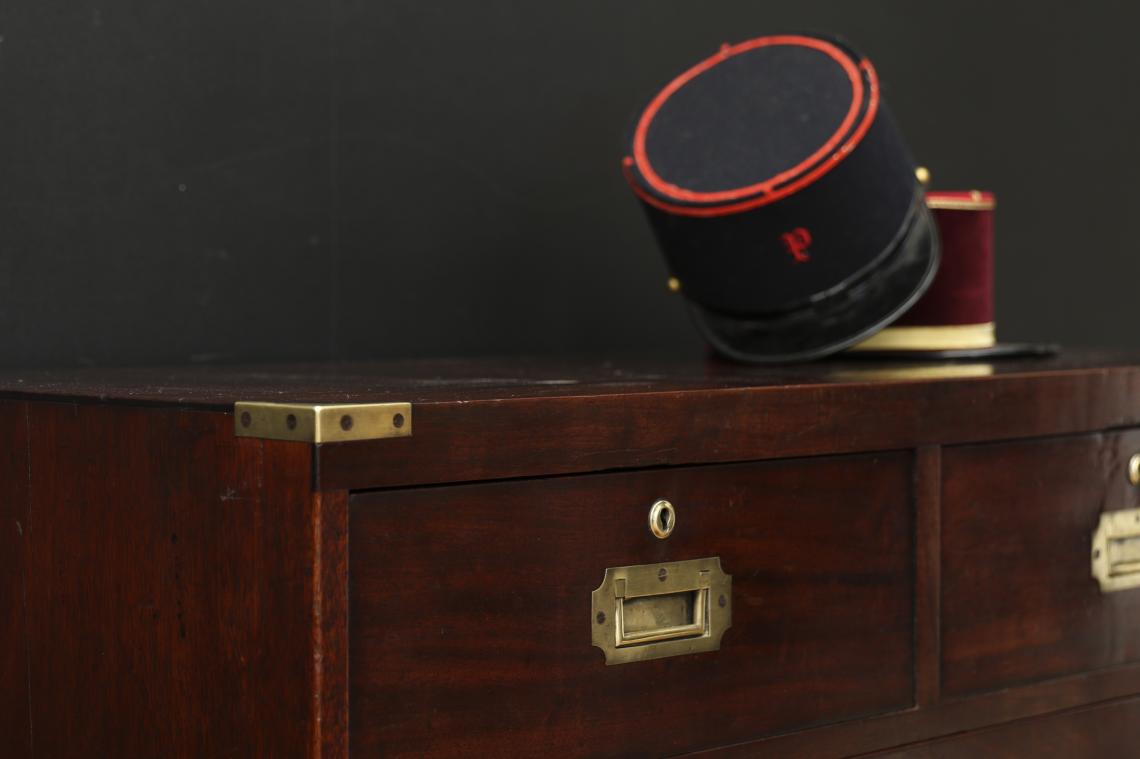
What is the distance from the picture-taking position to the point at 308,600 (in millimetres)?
809

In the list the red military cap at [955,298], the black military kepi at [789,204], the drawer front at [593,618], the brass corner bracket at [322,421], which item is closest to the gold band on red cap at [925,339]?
the red military cap at [955,298]

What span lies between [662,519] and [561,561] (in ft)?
0.27

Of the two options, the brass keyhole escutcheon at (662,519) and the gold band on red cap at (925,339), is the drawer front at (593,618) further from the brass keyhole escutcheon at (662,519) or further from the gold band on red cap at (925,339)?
the gold band on red cap at (925,339)

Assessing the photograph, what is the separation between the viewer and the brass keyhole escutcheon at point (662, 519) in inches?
37.7

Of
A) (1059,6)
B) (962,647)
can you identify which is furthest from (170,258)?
(1059,6)

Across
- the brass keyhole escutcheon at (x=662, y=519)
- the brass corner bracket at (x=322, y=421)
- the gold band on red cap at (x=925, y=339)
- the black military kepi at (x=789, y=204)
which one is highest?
the black military kepi at (x=789, y=204)

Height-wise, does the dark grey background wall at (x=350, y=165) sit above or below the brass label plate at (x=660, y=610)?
above

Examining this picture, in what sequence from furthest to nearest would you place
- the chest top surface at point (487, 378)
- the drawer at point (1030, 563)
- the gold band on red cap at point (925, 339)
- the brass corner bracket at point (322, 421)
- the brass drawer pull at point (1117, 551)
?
the gold band on red cap at point (925, 339), the brass drawer pull at point (1117, 551), the drawer at point (1030, 563), the chest top surface at point (487, 378), the brass corner bracket at point (322, 421)

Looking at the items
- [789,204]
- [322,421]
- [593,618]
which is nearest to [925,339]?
[789,204]

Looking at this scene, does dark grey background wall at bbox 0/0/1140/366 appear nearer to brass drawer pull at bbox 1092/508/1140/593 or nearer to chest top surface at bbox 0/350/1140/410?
chest top surface at bbox 0/350/1140/410

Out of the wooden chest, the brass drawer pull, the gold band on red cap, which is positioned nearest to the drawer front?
the wooden chest

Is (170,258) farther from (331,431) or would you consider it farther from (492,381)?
(331,431)

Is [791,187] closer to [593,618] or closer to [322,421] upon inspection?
[593,618]

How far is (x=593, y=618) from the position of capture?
0.93m
